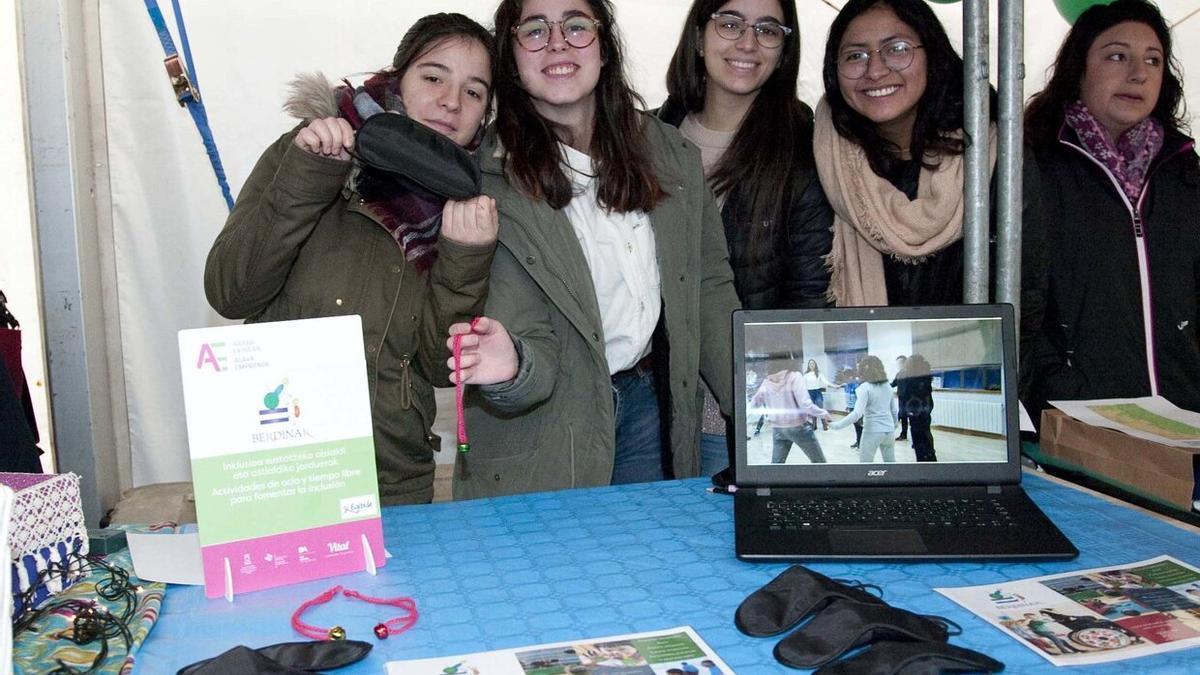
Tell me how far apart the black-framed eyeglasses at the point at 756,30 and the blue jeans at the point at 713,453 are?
2.65ft

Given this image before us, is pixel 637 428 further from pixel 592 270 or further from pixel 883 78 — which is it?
pixel 883 78

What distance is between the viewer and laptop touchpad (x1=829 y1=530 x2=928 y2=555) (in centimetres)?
119

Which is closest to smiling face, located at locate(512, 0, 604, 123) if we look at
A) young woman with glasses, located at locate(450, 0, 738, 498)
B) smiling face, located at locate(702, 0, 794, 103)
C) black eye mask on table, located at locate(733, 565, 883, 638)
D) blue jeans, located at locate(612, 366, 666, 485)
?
young woman with glasses, located at locate(450, 0, 738, 498)

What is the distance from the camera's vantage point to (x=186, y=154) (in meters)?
2.57

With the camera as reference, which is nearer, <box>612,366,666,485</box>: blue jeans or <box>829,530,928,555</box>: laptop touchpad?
<box>829,530,928,555</box>: laptop touchpad

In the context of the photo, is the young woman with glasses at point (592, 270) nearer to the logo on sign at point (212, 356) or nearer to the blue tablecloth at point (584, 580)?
the blue tablecloth at point (584, 580)

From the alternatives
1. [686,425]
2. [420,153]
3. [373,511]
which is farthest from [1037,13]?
[373,511]

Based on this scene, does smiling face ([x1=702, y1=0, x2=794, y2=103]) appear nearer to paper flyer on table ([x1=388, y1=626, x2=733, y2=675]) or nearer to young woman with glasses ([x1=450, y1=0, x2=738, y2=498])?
young woman with glasses ([x1=450, y1=0, x2=738, y2=498])

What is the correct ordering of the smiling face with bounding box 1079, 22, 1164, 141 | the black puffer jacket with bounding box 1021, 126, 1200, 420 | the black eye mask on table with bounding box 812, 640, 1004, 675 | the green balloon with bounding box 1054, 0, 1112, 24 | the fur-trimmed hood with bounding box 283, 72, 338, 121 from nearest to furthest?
the black eye mask on table with bounding box 812, 640, 1004, 675
the fur-trimmed hood with bounding box 283, 72, 338, 121
the black puffer jacket with bounding box 1021, 126, 1200, 420
the smiling face with bounding box 1079, 22, 1164, 141
the green balloon with bounding box 1054, 0, 1112, 24

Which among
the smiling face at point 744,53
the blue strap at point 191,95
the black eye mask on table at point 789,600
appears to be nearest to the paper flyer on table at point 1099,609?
the black eye mask on table at point 789,600

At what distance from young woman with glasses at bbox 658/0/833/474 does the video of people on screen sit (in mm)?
586

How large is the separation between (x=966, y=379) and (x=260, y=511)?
3.11 ft

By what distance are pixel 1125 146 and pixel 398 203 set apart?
173 centimetres

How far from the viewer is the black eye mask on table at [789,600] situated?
3.34 feet
